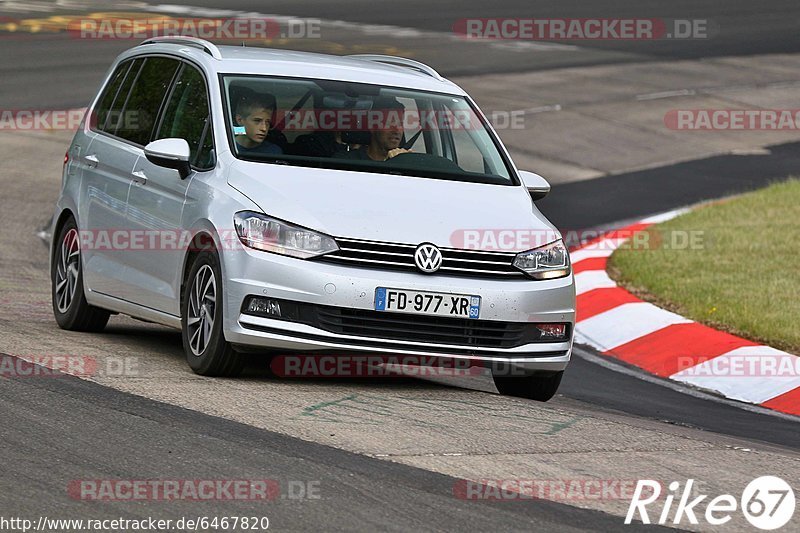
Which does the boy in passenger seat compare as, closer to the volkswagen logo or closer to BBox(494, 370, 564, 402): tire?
the volkswagen logo

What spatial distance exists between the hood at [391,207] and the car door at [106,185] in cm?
132

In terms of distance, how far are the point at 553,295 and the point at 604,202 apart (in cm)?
985

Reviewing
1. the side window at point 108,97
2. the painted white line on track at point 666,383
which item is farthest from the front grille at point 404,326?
the side window at point 108,97

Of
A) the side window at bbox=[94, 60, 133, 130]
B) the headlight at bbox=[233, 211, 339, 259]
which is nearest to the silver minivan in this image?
the headlight at bbox=[233, 211, 339, 259]

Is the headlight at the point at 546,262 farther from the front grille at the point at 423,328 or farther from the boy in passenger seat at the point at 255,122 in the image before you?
the boy in passenger seat at the point at 255,122

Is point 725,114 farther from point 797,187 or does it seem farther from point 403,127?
point 403,127

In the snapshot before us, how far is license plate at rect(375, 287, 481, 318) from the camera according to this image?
7895mm

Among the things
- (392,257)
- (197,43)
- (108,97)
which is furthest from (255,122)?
(108,97)

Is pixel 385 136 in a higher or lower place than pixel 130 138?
higher

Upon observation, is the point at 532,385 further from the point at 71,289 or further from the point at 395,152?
the point at 71,289

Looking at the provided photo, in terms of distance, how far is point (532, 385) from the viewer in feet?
28.9

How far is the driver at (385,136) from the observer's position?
29.1 ft

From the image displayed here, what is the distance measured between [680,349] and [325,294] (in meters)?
3.91

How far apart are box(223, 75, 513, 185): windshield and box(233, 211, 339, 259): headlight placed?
2.19ft
